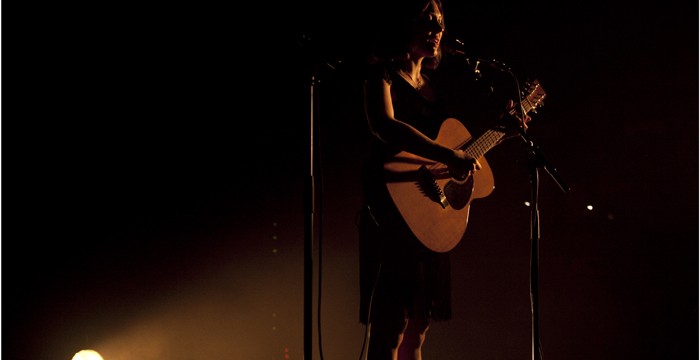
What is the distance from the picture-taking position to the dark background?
9.16 feet

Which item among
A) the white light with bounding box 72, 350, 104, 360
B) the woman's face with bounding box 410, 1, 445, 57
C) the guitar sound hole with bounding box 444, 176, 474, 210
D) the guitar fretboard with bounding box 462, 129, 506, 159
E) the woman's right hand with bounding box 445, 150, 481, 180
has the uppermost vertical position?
the woman's face with bounding box 410, 1, 445, 57

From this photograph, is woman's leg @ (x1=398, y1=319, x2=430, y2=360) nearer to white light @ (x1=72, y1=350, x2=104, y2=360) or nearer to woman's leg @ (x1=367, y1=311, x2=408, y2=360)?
woman's leg @ (x1=367, y1=311, x2=408, y2=360)

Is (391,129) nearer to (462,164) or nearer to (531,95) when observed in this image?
(462,164)

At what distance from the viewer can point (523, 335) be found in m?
3.10

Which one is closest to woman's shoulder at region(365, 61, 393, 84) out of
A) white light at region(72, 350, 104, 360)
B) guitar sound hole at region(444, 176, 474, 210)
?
guitar sound hole at region(444, 176, 474, 210)

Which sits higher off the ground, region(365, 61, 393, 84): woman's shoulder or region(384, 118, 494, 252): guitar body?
region(365, 61, 393, 84): woman's shoulder

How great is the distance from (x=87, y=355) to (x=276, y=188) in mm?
1191

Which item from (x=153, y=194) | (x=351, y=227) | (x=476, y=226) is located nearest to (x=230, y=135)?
(x=153, y=194)

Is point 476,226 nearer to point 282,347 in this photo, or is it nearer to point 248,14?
point 282,347

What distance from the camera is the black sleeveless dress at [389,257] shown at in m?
2.21

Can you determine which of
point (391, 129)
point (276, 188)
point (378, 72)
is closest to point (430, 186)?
point (391, 129)

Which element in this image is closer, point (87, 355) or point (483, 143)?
point (483, 143)

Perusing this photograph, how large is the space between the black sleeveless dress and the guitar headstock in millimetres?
669

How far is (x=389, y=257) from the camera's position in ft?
7.37
